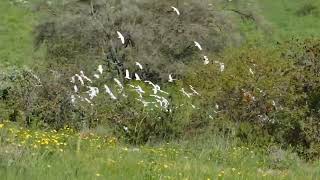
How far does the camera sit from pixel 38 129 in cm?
1230

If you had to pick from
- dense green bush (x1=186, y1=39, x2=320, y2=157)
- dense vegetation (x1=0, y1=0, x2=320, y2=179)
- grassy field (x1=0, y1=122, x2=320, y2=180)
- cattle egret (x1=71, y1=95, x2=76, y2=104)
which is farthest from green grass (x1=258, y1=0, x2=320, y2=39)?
grassy field (x1=0, y1=122, x2=320, y2=180)

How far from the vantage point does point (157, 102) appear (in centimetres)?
1305

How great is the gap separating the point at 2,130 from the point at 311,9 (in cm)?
2452

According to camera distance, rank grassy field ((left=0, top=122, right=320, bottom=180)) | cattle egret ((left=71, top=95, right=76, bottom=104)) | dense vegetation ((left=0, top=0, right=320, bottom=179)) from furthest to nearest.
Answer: cattle egret ((left=71, top=95, right=76, bottom=104)), dense vegetation ((left=0, top=0, right=320, bottom=179)), grassy field ((left=0, top=122, right=320, bottom=180))

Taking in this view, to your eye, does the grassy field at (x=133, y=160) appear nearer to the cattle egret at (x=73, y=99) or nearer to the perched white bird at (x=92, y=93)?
the cattle egret at (x=73, y=99)

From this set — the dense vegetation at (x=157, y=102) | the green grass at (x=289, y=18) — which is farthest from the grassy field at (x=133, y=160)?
the green grass at (x=289, y=18)

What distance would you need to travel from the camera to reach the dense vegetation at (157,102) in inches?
359

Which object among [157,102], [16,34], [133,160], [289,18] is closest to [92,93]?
[157,102]

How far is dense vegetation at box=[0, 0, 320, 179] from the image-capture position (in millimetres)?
9109

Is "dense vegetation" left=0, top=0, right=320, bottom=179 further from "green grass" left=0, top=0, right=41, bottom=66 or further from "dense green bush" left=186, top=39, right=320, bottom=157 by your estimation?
"green grass" left=0, top=0, right=41, bottom=66

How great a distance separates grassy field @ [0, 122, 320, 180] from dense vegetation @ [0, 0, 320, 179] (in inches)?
0.9

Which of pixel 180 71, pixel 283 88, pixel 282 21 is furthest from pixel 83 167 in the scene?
pixel 282 21

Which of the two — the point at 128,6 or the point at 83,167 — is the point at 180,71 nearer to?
the point at 128,6

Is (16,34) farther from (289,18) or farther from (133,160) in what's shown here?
(133,160)
